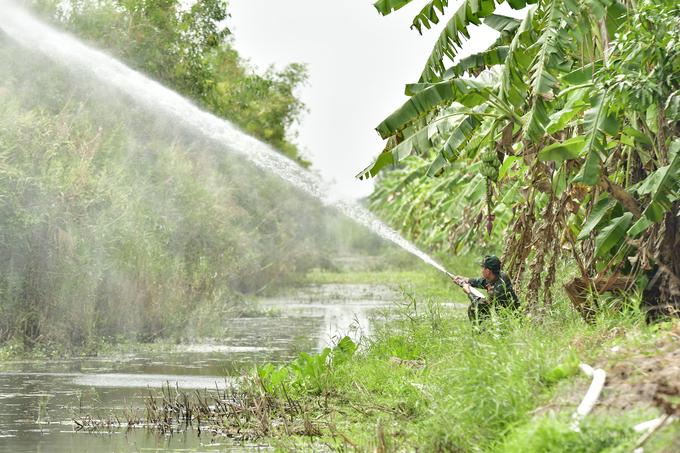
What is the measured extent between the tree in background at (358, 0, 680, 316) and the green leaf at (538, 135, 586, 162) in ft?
0.04

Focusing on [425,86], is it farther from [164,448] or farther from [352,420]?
[164,448]

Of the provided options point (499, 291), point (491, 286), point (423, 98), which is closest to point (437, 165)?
point (423, 98)

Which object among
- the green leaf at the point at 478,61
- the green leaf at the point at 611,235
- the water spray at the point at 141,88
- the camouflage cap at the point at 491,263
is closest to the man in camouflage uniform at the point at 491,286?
the camouflage cap at the point at 491,263

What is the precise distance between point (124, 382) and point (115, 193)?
4.83m

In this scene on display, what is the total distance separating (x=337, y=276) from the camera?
38906mm

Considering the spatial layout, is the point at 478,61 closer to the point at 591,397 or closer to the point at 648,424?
the point at 591,397

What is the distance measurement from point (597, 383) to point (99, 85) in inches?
550

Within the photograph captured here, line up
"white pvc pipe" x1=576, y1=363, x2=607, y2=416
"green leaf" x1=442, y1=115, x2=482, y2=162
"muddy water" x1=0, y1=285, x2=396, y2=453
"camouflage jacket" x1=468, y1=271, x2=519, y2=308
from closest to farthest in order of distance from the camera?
"white pvc pipe" x1=576, y1=363, x2=607, y2=416
"muddy water" x1=0, y1=285, x2=396, y2=453
"camouflage jacket" x1=468, y1=271, x2=519, y2=308
"green leaf" x1=442, y1=115, x2=482, y2=162

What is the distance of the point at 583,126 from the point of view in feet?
26.2

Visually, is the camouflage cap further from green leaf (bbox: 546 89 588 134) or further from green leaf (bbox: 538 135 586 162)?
green leaf (bbox: 546 89 588 134)

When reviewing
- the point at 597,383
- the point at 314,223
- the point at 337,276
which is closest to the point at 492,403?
the point at 597,383

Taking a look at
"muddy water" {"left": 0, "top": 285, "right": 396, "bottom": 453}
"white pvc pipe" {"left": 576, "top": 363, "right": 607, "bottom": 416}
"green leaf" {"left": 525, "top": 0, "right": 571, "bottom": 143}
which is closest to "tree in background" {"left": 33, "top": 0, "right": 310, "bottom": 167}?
"muddy water" {"left": 0, "top": 285, "right": 396, "bottom": 453}

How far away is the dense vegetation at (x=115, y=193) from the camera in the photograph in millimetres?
12305

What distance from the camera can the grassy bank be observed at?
4.43 metres
